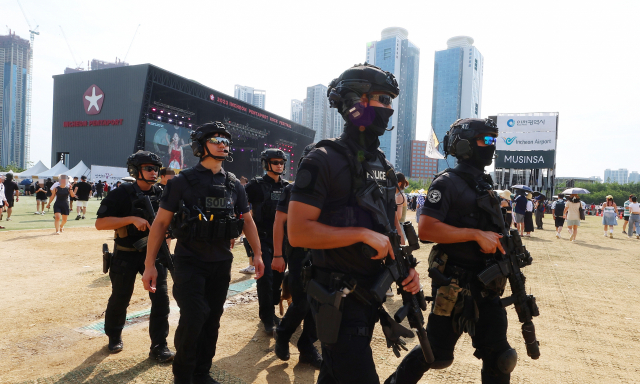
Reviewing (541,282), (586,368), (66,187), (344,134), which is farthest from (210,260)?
(66,187)

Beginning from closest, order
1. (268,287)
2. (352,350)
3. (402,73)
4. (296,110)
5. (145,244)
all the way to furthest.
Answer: (352,350)
(145,244)
(268,287)
(296,110)
(402,73)

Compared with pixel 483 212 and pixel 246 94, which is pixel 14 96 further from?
pixel 483 212

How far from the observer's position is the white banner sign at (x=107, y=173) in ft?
94.9

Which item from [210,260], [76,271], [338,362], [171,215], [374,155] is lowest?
[76,271]

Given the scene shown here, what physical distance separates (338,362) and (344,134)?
1.18 meters

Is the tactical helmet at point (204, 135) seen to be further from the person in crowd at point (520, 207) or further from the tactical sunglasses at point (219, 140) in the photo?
the person in crowd at point (520, 207)

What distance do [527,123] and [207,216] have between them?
35.2 meters

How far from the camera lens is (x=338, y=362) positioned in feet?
5.79

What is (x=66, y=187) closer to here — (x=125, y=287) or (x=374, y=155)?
(x=125, y=287)

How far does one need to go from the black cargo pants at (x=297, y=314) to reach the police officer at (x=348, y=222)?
158cm

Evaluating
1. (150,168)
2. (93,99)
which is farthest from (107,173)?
(150,168)

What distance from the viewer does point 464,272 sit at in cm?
252

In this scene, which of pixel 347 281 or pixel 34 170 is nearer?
pixel 347 281

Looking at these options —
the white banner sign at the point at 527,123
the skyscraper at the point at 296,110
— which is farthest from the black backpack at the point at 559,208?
the skyscraper at the point at 296,110
